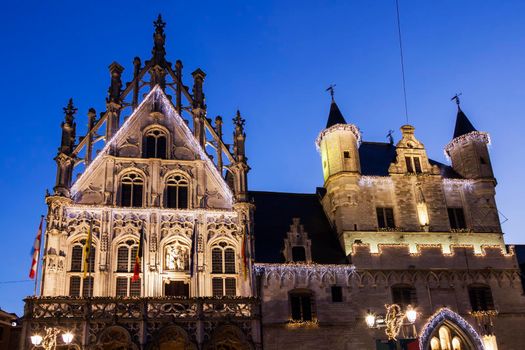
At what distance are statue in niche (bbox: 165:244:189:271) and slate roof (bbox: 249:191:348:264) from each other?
3.98m

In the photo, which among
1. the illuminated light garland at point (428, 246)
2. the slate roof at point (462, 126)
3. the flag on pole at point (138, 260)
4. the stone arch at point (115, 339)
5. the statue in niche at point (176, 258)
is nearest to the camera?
the stone arch at point (115, 339)

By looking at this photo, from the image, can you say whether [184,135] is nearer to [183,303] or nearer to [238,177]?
[238,177]

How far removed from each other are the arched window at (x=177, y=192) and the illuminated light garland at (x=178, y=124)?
1746 millimetres

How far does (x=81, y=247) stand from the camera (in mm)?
29594

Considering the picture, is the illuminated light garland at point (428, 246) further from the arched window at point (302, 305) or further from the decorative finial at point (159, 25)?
the decorative finial at point (159, 25)

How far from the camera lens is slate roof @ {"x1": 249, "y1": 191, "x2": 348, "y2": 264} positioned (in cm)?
3297

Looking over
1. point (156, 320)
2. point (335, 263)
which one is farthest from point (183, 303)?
point (335, 263)

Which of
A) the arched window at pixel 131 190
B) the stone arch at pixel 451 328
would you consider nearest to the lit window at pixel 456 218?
the stone arch at pixel 451 328

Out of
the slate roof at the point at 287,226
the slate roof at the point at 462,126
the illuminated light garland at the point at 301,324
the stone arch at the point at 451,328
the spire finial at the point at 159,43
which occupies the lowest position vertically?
the stone arch at the point at 451,328

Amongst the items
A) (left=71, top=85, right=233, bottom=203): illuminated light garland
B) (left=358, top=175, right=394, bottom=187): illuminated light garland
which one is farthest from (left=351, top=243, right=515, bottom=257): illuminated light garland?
(left=71, top=85, right=233, bottom=203): illuminated light garland

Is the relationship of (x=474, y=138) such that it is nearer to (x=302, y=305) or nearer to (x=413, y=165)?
(x=413, y=165)

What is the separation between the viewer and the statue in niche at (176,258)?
30.1 m

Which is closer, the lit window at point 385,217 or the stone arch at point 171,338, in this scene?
the stone arch at point 171,338

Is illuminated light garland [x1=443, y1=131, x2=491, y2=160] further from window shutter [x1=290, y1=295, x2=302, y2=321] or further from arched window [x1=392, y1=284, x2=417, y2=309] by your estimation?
window shutter [x1=290, y1=295, x2=302, y2=321]
